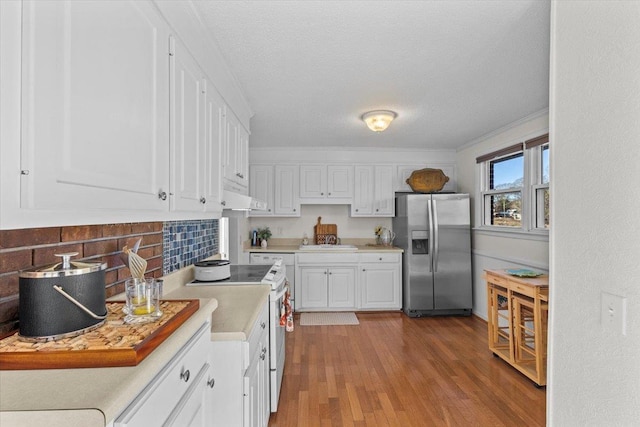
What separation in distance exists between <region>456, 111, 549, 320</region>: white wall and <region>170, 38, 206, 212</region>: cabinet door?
10.5 feet

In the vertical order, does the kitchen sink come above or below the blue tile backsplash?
below

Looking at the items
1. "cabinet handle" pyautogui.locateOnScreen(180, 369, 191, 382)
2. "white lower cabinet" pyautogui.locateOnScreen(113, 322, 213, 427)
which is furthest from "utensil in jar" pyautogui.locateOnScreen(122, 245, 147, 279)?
"cabinet handle" pyautogui.locateOnScreen(180, 369, 191, 382)

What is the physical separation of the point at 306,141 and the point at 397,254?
2003 millimetres

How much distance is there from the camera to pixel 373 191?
16.7 ft

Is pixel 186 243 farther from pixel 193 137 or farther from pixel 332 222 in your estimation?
pixel 332 222

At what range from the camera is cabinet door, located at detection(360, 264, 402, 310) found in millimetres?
4727

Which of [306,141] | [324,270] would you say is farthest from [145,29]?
[324,270]

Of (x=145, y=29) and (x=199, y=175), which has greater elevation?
(x=145, y=29)

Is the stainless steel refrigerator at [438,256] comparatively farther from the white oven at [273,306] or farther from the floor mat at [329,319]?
the white oven at [273,306]

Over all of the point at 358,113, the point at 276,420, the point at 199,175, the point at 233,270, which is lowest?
the point at 276,420

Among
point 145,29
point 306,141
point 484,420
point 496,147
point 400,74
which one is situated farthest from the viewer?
point 306,141

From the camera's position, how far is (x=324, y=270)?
4.70 m

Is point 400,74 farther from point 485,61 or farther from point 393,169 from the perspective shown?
point 393,169

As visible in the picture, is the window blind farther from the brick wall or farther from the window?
the brick wall
